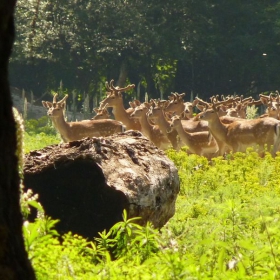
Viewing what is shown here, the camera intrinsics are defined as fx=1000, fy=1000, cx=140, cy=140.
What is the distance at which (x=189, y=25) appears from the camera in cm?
4388

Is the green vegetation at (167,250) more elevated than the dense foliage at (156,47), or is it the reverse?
the dense foliage at (156,47)

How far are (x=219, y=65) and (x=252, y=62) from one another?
1645mm

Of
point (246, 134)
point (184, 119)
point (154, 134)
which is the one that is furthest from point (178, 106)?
point (246, 134)

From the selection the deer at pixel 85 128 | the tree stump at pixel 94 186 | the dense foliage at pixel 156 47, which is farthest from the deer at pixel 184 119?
the tree stump at pixel 94 186

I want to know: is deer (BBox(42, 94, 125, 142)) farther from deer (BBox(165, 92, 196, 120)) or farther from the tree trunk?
the tree trunk

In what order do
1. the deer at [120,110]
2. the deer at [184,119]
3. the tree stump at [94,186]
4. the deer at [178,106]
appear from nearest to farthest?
the tree stump at [94,186], the deer at [184,119], the deer at [120,110], the deer at [178,106]

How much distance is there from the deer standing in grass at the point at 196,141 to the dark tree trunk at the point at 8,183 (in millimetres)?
16414

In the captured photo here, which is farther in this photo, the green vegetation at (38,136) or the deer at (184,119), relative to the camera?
the deer at (184,119)

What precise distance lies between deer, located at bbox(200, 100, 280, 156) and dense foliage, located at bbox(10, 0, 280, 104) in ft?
67.8

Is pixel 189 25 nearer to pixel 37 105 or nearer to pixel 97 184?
pixel 37 105

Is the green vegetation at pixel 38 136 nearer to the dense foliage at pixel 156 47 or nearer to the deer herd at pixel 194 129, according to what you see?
the deer herd at pixel 194 129

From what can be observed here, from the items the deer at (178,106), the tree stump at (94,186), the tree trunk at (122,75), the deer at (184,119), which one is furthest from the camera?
the tree trunk at (122,75)

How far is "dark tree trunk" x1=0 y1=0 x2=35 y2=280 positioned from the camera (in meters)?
4.05

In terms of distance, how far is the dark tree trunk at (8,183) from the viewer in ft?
13.3
